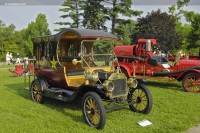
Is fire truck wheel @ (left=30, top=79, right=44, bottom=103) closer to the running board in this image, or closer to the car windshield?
the running board

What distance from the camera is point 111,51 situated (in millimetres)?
7516

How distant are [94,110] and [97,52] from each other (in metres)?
2.53

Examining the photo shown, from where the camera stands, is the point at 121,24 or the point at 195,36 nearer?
the point at 195,36

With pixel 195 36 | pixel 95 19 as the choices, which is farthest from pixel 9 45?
pixel 195 36

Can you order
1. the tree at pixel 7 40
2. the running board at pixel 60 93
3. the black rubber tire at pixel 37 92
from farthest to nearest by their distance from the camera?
the tree at pixel 7 40, the black rubber tire at pixel 37 92, the running board at pixel 60 93

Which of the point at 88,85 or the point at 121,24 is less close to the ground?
the point at 121,24

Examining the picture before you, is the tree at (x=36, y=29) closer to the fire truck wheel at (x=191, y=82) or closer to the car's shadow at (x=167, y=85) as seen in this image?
the car's shadow at (x=167, y=85)

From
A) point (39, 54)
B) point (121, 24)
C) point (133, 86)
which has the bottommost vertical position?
point (133, 86)

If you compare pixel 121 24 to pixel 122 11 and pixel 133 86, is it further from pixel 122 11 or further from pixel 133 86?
pixel 133 86

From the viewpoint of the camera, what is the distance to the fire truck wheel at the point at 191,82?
970cm

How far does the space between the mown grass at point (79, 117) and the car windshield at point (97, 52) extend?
1452 millimetres

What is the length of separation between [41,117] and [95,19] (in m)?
29.8

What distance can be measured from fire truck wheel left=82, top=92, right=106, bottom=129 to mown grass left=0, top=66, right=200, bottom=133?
0.50 feet

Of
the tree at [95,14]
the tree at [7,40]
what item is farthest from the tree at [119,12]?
the tree at [7,40]
